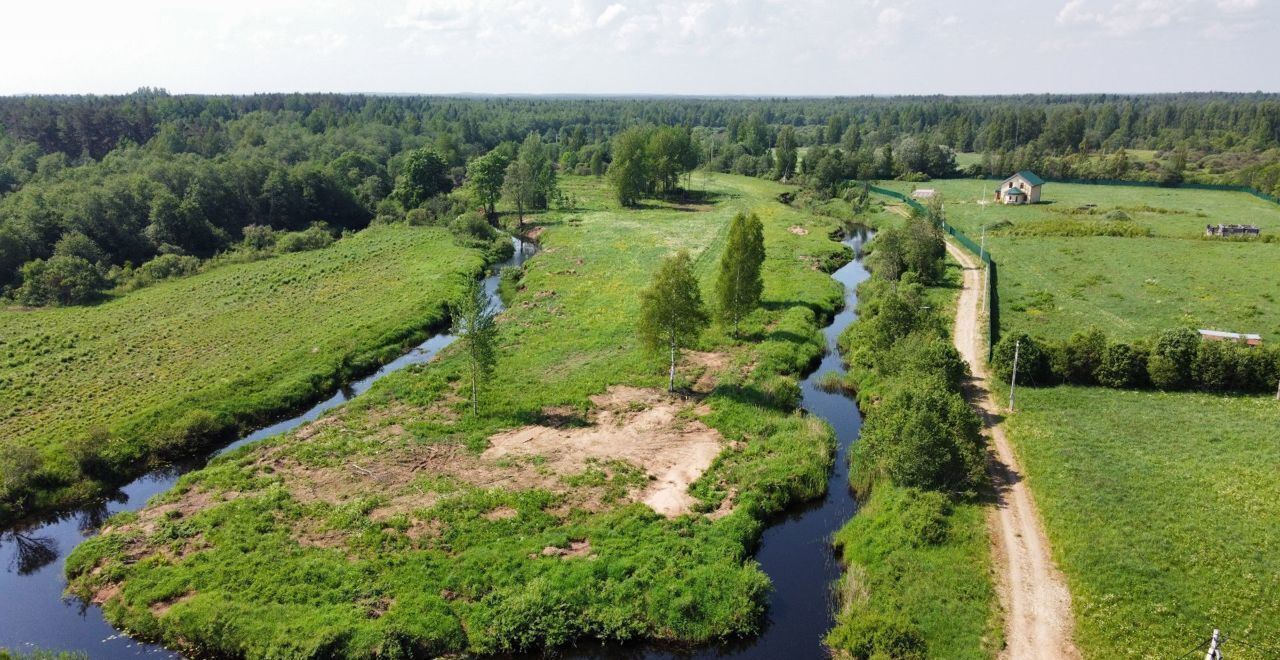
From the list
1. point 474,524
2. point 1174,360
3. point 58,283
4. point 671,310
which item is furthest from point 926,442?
point 58,283

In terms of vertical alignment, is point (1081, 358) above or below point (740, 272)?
below

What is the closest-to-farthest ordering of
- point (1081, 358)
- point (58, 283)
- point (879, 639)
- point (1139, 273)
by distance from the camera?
point (879, 639) < point (1081, 358) < point (58, 283) < point (1139, 273)

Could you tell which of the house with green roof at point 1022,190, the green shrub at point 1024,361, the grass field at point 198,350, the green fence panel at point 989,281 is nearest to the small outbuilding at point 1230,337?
the green shrub at point 1024,361

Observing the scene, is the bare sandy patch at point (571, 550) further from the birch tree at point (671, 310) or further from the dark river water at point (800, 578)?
the birch tree at point (671, 310)

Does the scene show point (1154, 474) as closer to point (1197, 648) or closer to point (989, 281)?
point (1197, 648)

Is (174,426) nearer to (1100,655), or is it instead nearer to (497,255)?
(1100,655)

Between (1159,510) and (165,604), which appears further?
(1159,510)

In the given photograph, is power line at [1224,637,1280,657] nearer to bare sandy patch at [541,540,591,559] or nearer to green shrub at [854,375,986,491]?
green shrub at [854,375,986,491]
